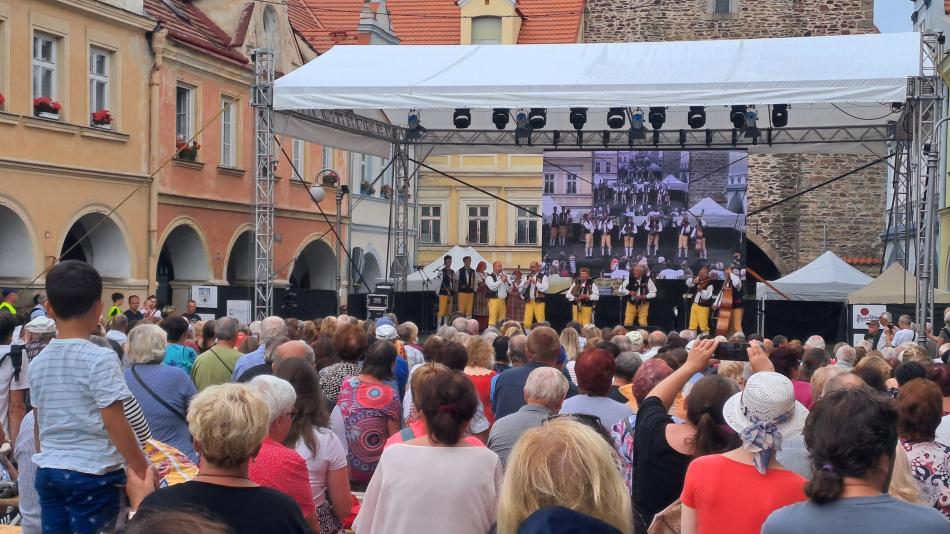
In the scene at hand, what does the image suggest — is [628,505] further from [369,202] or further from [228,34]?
[369,202]

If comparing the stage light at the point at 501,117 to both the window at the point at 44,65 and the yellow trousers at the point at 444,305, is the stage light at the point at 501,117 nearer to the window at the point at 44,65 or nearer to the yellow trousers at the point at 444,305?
the yellow trousers at the point at 444,305

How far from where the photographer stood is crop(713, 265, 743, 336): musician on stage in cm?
2306

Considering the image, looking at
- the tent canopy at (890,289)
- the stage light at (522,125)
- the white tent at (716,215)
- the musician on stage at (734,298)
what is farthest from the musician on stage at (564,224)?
the tent canopy at (890,289)

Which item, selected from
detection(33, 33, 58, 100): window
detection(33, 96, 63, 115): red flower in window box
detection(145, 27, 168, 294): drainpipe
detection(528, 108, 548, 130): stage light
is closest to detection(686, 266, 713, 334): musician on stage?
detection(528, 108, 548, 130): stage light

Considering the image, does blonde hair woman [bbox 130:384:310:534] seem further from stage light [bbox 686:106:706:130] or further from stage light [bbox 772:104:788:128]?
stage light [bbox 772:104:788:128]

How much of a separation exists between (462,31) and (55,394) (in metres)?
35.8

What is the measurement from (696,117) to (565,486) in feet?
55.6

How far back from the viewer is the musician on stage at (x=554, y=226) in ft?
80.5

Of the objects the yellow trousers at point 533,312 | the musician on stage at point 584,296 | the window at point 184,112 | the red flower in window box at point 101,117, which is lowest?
the yellow trousers at point 533,312

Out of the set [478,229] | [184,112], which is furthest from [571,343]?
[478,229]

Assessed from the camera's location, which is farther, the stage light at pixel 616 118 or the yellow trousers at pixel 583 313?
the yellow trousers at pixel 583 313

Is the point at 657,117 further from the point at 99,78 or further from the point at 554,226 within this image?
the point at 99,78

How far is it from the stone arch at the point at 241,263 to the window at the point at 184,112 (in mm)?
3554

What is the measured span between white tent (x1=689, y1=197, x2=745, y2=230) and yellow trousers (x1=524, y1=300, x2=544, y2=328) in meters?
3.60
